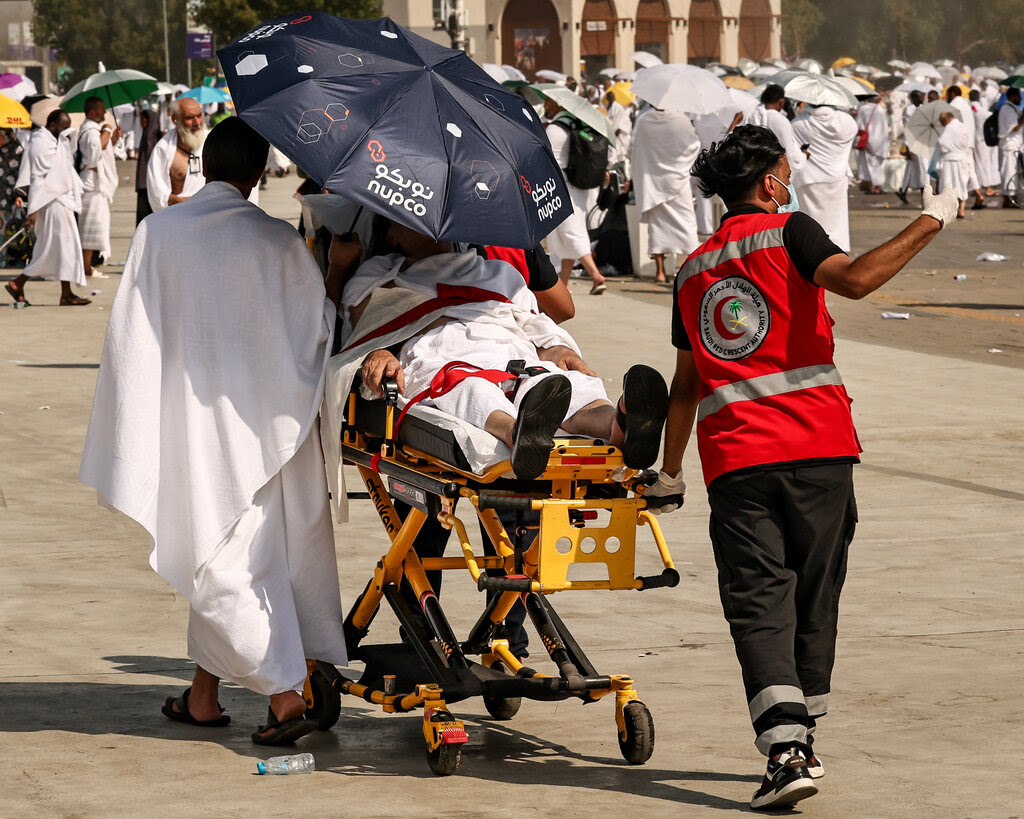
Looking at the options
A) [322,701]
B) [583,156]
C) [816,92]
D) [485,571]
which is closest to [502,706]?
[322,701]

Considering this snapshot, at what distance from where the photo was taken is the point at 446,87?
16.0ft

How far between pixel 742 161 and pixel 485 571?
1.31 meters

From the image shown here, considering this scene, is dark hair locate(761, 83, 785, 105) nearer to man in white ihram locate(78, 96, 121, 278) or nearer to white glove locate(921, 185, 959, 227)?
man in white ihram locate(78, 96, 121, 278)

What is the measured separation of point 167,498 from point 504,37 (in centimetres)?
8855

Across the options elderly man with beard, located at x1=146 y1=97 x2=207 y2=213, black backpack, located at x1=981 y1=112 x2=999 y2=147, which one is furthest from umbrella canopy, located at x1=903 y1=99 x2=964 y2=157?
elderly man with beard, located at x1=146 y1=97 x2=207 y2=213

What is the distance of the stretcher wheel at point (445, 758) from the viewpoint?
448cm

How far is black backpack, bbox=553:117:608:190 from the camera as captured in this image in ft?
53.3

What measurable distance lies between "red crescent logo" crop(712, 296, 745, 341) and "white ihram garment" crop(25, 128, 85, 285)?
12412 millimetres

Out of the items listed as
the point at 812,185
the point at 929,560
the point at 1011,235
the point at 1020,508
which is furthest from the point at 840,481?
the point at 1011,235

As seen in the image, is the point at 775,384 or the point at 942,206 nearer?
the point at 942,206

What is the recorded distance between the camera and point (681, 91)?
682 inches

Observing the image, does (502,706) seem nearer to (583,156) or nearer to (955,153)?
(583,156)

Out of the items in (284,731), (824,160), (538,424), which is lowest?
(284,731)

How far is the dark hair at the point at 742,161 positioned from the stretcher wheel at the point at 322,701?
1813mm
